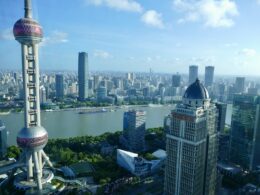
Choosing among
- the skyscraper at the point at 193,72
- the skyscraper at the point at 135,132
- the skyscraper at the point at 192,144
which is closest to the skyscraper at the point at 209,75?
the skyscraper at the point at 193,72

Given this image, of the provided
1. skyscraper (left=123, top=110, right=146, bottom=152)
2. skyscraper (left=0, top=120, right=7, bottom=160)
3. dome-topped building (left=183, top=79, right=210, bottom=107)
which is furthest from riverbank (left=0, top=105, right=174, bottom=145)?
dome-topped building (left=183, top=79, right=210, bottom=107)

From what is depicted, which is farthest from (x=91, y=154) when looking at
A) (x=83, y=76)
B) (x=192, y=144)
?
(x=83, y=76)

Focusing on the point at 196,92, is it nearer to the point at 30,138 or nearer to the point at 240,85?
the point at 30,138

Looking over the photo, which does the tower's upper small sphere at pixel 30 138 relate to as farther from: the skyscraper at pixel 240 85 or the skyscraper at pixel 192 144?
the skyscraper at pixel 240 85

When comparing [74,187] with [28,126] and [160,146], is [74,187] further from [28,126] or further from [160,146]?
[160,146]

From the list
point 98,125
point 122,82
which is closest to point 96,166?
point 98,125

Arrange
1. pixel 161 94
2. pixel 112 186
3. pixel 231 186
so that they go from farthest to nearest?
pixel 161 94 < pixel 231 186 < pixel 112 186

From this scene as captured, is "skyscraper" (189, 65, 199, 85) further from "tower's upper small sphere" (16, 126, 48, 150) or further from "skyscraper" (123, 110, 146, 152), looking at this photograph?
"tower's upper small sphere" (16, 126, 48, 150)
